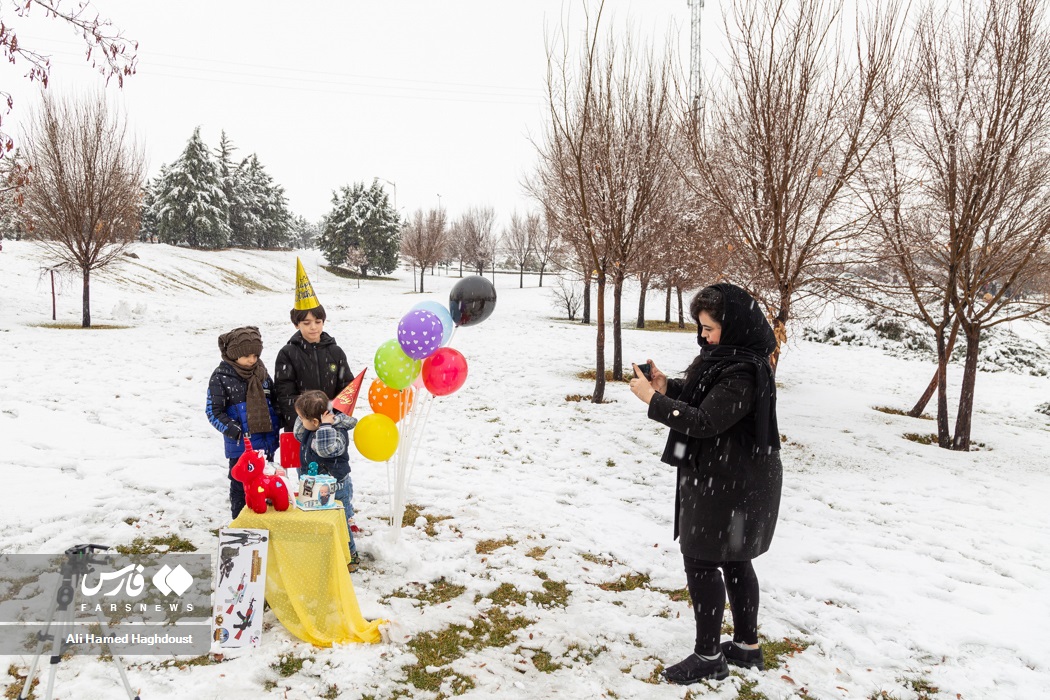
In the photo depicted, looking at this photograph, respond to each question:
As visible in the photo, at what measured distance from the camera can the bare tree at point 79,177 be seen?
53.2ft

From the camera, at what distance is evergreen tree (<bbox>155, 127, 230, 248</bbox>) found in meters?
42.9

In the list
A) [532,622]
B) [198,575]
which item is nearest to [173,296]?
[198,575]

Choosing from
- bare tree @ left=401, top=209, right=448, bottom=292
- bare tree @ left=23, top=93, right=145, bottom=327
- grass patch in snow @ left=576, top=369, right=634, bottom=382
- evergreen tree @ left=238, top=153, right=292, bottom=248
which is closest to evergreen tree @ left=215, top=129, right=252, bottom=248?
evergreen tree @ left=238, top=153, right=292, bottom=248

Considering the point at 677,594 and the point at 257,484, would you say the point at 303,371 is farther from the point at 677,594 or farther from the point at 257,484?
the point at 677,594

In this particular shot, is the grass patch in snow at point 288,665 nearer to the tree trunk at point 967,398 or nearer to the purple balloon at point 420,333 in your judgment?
the purple balloon at point 420,333

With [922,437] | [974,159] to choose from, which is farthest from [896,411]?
[974,159]

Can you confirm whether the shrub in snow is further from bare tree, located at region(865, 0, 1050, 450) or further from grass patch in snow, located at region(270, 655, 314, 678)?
grass patch in snow, located at region(270, 655, 314, 678)

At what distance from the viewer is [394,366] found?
450cm

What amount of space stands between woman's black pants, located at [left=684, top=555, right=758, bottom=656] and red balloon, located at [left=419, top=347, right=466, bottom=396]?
2.44 m

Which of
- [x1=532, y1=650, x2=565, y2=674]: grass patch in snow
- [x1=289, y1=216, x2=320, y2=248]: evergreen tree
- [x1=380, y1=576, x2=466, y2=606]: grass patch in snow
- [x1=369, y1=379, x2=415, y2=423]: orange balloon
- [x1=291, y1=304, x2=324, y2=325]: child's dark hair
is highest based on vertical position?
[x1=289, y1=216, x2=320, y2=248]: evergreen tree

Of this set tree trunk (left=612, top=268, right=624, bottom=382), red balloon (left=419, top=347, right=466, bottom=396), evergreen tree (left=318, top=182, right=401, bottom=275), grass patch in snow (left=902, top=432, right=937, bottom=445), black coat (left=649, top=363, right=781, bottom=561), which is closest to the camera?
black coat (left=649, top=363, right=781, bottom=561)

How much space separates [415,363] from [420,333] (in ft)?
1.31

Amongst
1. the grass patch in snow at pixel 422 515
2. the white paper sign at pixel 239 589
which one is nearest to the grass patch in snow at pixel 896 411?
the grass patch in snow at pixel 422 515

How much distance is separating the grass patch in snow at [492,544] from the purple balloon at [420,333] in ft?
6.00
